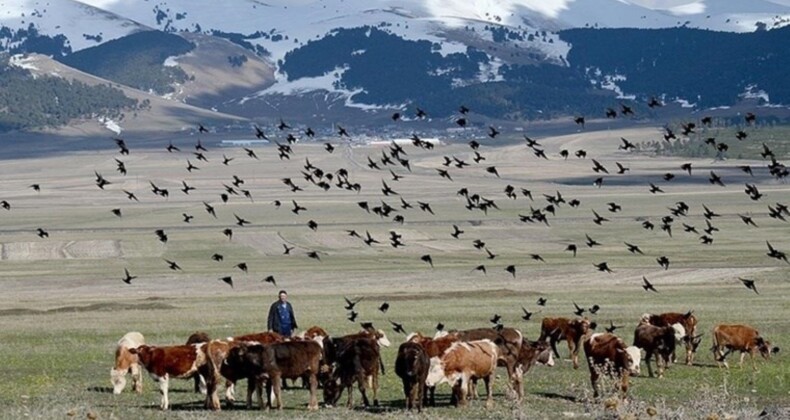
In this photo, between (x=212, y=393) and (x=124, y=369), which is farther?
(x=124, y=369)

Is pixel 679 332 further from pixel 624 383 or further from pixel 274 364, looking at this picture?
pixel 274 364

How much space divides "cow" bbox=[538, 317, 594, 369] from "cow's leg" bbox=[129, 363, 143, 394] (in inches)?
336

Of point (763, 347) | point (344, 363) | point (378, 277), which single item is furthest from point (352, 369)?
point (378, 277)

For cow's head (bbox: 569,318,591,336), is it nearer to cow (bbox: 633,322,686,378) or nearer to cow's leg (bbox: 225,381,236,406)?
cow (bbox: 633,322,686,378)

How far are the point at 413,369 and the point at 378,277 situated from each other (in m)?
45.5

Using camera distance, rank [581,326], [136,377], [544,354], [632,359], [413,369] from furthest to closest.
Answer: [581,326] < [544,354] < [136,377] < [632,359] < [413,369]

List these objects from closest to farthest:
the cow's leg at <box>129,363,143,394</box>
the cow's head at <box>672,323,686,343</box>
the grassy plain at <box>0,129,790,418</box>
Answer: the cow's leg at <box>129,363,143,394</box> → the grassy plain at <box>0,129,790,418</box> → the cow's head at <box>672,323,686,343</box>

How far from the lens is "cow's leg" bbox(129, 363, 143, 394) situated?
89.7 feet

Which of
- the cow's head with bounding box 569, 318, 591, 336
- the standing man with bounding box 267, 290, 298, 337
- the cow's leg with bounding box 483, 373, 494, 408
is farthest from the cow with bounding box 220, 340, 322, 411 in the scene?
the cow's head with bounding box 569, 318, 591, 336

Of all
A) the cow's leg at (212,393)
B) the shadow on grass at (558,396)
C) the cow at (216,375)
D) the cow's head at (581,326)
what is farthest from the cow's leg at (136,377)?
the cow's head at (581,326)

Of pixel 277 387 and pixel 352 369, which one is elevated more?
pixel 352 369

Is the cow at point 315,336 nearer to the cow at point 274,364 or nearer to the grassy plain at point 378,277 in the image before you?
the grassy plain at point 378,277

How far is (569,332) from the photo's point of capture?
31.8 metres

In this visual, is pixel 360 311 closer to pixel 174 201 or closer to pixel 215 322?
pixel 215 322
